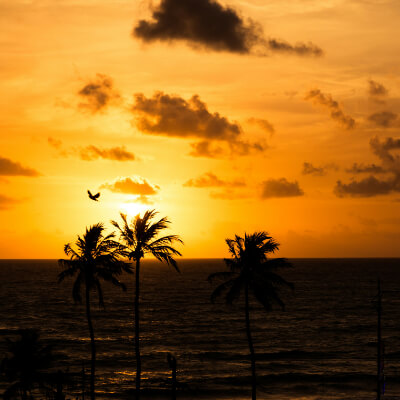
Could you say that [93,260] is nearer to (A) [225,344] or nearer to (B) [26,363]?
(B) [26,363]

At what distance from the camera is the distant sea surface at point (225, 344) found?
67.4m

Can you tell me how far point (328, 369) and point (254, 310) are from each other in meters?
77.0

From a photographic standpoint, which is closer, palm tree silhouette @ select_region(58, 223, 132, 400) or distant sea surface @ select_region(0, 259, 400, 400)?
palm tree silhouette @ select_region(58, 223, 132, 400)

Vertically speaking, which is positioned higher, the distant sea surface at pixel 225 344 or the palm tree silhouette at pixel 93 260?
the palm tree silhouette at pixel 93 260

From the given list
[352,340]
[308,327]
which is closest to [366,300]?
[308,327]

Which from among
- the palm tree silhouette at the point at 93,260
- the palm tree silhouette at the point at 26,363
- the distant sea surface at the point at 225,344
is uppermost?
the palm tree silhouette at the point at 93,260

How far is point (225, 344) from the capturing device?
98.2 metres

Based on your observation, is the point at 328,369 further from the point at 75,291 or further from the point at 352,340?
the point at 75,291

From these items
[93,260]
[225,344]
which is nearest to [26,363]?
[93,260]

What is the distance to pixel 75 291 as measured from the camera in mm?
46281

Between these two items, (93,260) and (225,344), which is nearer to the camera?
(93,260)

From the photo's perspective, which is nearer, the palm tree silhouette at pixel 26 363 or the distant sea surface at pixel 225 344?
the palm tree silhouette at pixel 26 363

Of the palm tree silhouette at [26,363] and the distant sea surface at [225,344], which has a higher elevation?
the palm tree silhouette at [26,363]

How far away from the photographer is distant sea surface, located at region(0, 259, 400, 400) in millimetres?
67438
